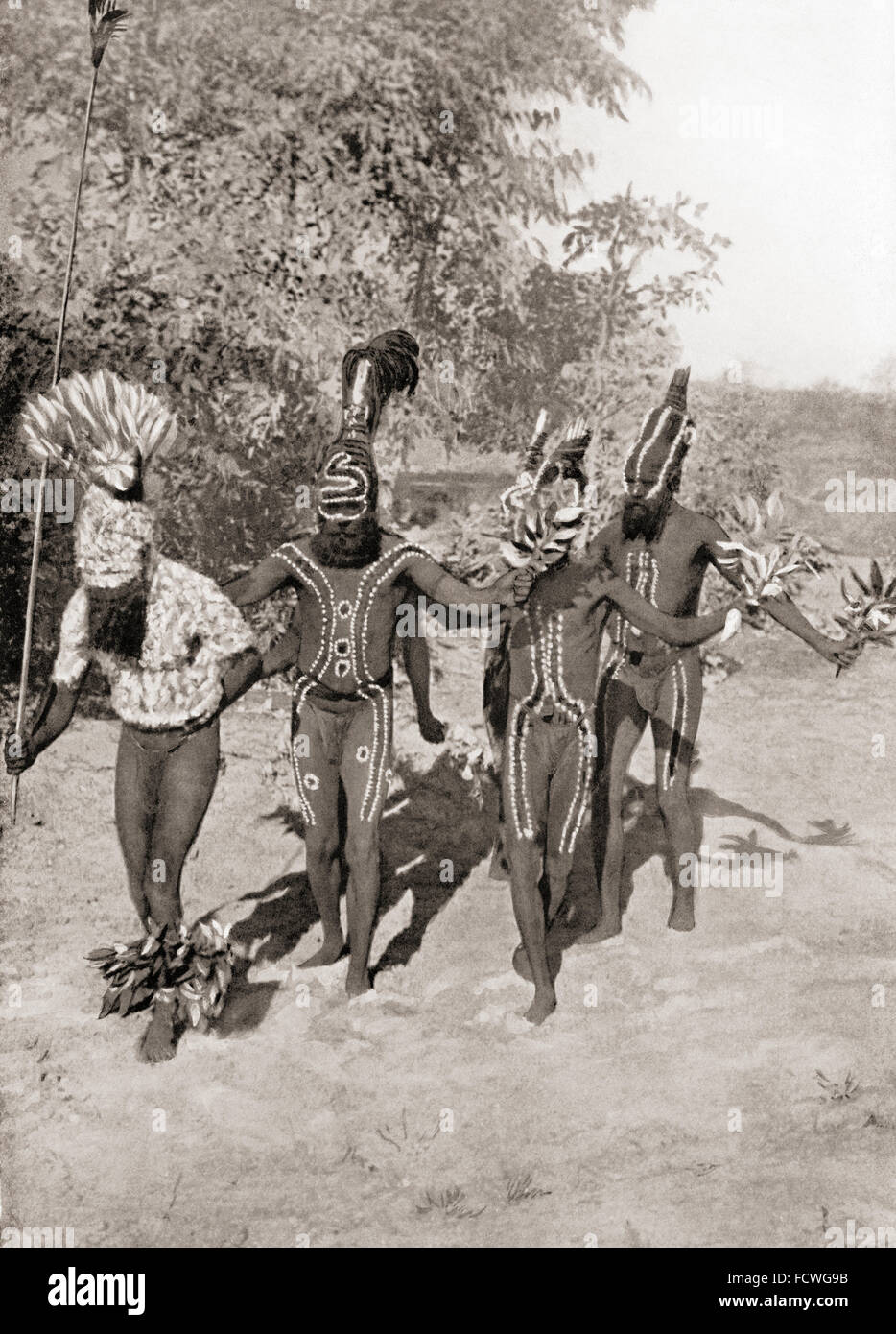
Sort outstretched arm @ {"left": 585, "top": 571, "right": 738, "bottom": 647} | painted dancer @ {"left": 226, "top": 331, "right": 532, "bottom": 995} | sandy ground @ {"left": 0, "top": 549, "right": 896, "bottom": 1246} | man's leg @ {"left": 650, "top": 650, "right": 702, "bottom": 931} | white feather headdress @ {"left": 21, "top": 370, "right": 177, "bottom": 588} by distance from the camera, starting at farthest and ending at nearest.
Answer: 1. man's leg @ {"left": 650, "top": 650, "right": 702, "bottom": 931}
2. painted dancer @ {"left": 226, "top": 331, "right": 532, "bottom": 995}
3. outstretched arm @ {"left": 585, "top": 571, "right": 738, "bottom": 647}
4. white feather headdress @ {"left": 21, "top": 370, "right": 177, "bottom": 588}
5. sandy ground @ {"left": 0, "top": 549, "right": 896, "bottom": 1246}

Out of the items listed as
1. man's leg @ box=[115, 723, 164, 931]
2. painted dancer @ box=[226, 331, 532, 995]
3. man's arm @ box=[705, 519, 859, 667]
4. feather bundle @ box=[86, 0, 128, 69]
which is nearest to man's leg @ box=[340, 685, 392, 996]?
painted dancer @ box=[226, 331, 532, 995]

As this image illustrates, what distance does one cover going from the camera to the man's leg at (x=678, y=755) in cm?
636

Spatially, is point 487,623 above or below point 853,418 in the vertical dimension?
below

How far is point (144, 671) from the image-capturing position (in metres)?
5.40

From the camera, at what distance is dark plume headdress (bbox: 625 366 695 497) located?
241 inches

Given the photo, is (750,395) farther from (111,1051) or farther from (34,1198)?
(34,1198)

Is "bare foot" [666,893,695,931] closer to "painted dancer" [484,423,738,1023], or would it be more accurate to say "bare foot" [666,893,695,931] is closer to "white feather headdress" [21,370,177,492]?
"painted dancer" [484,423,738,1023]

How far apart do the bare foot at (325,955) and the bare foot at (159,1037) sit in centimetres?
75

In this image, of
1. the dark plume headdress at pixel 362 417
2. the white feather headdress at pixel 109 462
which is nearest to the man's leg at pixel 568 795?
the dark plume headdress at pixel 362 417

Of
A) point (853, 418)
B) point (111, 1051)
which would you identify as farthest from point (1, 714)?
point (853, 418)

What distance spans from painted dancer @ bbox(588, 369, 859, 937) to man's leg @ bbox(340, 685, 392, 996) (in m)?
1.11

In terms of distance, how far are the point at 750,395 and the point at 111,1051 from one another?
5.51 meters

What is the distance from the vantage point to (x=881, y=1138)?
5.33 m

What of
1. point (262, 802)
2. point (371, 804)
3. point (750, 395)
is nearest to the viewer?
point (371, 804)
